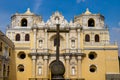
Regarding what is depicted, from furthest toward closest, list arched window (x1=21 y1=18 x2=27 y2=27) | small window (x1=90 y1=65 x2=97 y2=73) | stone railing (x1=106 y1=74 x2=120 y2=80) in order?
1. arched window (x1=21 y1=18 x2=27 y2=27)
2. small window (x1=90 y1=65 x2=97 y2=73)
3. stone railing (x1=106 y1=74 x2=120 y2=80)

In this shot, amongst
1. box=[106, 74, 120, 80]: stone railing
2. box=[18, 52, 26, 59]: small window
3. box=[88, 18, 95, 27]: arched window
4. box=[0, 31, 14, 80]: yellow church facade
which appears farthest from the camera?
box=[88, 18, 95, 27]: arched window

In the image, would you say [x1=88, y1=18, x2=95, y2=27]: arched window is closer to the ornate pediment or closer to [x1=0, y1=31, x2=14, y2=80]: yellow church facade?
the ornate pediment

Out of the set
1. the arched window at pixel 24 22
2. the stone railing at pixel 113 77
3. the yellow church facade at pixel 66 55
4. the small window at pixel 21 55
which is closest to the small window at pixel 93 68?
the yellow church facade at pixel 66 55

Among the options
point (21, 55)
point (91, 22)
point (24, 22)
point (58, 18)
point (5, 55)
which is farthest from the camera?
point (24, 22)

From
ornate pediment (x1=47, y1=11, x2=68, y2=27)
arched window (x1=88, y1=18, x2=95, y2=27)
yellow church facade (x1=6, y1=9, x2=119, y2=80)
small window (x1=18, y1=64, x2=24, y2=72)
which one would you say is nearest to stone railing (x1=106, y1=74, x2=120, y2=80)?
yellow church facade (x1=6, y1=9, x2=119, y2=80)

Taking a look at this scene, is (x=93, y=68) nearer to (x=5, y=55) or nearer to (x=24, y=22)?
(x=5, y=55)

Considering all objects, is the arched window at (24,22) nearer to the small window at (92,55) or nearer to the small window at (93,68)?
the small window at (92,55)

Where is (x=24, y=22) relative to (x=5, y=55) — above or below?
above

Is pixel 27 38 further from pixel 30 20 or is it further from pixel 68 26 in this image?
pixel 68 26

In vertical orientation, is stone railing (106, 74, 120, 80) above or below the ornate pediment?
below

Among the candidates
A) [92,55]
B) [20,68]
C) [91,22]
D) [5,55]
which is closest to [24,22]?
[20,68]

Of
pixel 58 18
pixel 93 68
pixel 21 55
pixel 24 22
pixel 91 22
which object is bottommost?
pixel 93 68

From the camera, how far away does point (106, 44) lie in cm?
3916

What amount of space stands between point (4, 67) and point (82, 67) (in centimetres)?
1130
